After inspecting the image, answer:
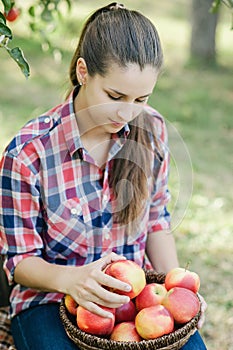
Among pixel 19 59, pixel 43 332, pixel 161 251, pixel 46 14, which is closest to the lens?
pixel 19 59

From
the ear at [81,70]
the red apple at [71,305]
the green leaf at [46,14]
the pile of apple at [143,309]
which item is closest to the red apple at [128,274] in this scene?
the pile of apple at [143,309]

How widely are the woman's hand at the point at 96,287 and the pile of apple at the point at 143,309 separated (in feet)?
0.06

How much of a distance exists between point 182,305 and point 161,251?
0.46m

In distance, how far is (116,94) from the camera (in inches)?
65.2

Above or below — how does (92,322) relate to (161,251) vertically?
above

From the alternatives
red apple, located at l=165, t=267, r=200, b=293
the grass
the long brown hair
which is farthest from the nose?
red apple, located at l=165, t=267, r=200, b=293

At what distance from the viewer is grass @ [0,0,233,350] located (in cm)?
272

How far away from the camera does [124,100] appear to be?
65.9 inches

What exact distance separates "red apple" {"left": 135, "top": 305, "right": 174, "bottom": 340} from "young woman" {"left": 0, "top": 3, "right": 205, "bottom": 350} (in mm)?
121

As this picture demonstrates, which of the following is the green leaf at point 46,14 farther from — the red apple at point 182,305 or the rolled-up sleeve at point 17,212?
the red apple at point 182,305

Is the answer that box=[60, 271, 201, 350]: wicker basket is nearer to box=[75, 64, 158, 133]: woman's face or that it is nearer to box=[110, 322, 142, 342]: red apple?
box=[110, 322, 142, 342]: red apple

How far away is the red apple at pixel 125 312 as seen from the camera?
1613 mm

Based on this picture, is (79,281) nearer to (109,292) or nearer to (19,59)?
(109,292)

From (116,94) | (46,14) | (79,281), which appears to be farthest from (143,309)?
(46,14)
